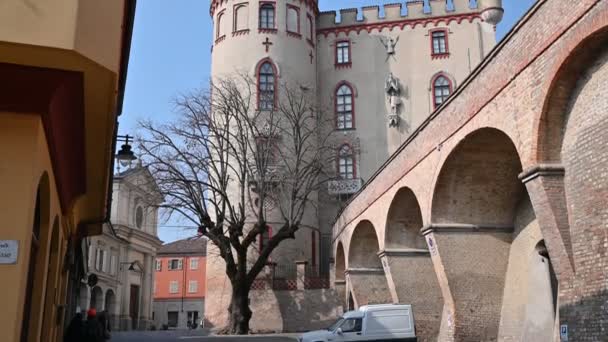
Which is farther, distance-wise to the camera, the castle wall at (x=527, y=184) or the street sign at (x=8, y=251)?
the castle wall at (x=527, y=184)

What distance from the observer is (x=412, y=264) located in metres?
23.1

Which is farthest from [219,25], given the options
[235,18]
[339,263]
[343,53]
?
[339,263]

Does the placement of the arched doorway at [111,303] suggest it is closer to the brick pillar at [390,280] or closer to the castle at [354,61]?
the castle at [354,61]

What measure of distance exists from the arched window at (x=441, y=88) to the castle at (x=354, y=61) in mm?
68

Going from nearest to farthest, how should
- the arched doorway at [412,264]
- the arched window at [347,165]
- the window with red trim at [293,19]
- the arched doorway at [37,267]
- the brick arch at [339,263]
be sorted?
the arched doorway at [37,267]
the arched doorway at [412,264]
the brick arch at [339,263]
the window with red trim at [293,19]
the arched window at [347,165]

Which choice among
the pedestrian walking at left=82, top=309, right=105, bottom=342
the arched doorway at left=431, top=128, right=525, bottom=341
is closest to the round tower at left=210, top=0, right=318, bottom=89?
the arched doorway at left=431, top=128, right=525, bottom=341

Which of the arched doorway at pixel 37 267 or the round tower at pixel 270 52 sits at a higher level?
the round tower at pixel 270 52

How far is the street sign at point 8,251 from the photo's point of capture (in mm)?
5844

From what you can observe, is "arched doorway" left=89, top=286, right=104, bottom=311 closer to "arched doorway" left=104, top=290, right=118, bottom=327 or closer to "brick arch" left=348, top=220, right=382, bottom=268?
"arched doorway" left=104, top=290, right=118, bottom=327

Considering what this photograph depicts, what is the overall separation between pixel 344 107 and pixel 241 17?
905cm

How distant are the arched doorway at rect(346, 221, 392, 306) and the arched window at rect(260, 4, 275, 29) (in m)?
16.0

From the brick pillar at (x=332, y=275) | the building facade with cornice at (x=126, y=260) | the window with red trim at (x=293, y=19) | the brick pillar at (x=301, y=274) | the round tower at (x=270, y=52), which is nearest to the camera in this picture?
the brick pillar at (x=301, y=274)

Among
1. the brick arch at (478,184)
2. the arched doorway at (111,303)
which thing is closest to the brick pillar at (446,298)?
the brick arch at (478,184)

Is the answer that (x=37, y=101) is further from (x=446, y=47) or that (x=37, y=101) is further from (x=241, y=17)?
(x=446, y=47)
